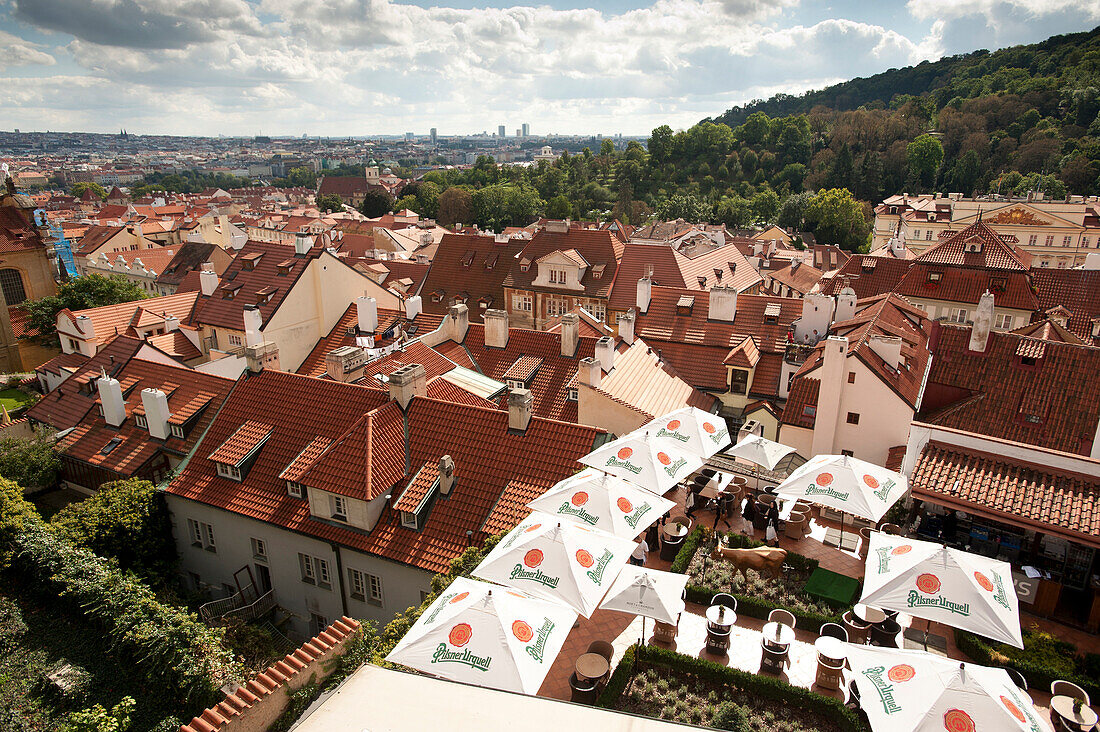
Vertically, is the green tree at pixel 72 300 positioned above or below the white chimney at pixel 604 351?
below

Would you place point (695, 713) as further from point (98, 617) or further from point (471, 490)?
point (98, 617)

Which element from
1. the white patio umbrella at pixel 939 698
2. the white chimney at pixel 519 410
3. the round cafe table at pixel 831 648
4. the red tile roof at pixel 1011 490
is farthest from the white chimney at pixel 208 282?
the white patio umbrella at pixel 939 698

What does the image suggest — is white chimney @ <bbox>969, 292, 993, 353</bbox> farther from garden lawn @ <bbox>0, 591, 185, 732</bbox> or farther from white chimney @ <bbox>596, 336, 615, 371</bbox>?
garden lawn @ <bbox>0, 591, 185, 732</bbox>

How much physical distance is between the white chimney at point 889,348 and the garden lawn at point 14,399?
157 ft

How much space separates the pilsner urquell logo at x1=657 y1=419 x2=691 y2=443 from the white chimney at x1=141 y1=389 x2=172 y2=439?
70.2 feet

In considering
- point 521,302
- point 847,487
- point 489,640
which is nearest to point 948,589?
point 847,487

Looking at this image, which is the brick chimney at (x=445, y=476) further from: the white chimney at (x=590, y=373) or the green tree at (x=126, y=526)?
the green tree at (x=126, y=526)

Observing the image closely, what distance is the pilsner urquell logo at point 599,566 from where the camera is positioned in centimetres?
1472

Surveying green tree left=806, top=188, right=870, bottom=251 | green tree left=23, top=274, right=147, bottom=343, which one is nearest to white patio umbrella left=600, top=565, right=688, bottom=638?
green tree left=23, top=274, right=147, bottom=343

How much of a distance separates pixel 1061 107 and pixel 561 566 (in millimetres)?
176765

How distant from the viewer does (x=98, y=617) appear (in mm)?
20672

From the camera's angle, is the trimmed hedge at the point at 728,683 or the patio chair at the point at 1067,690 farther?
the patio chair at the point at 1067,690

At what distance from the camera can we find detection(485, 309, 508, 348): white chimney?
33.0 metres

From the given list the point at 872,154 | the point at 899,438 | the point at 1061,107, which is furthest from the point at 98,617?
the point at 1061,107
